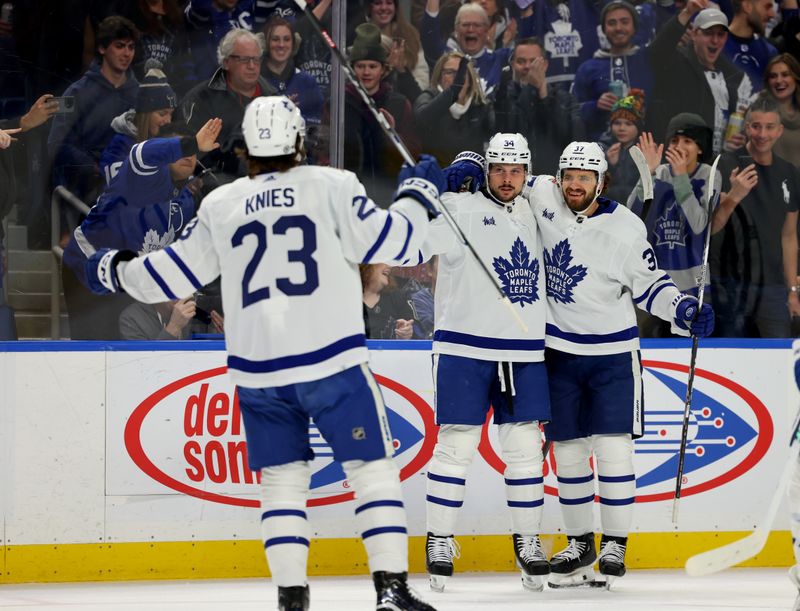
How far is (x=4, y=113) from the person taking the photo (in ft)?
16.1

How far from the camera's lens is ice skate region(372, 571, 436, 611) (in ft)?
10.4

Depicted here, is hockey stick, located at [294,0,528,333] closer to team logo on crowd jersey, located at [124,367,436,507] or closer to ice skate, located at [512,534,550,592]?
ice skate, located at [512,534,550,592]

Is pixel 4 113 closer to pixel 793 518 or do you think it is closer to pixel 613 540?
pixel 613 540

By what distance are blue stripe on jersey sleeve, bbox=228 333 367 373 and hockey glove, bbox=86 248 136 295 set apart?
18.5 inches

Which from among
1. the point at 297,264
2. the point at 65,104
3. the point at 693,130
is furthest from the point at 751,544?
the point at 65,104

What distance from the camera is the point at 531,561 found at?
167 inches

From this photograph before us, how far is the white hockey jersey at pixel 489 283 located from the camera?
4.31 meters

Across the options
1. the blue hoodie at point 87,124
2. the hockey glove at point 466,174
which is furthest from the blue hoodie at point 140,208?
the hockey glove at point 466,174

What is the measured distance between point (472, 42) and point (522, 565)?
2.30 m

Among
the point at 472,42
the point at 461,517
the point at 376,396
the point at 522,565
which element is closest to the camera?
the point at 376,396

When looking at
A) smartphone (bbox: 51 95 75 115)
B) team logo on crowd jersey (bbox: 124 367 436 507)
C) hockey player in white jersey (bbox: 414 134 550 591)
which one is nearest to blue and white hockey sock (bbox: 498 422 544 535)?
hockey player in white jersey (bbox: 414 134 550 591)

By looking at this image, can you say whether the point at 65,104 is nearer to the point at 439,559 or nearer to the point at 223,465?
the point at 223,465

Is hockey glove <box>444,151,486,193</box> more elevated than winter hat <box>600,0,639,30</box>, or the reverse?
winter hat <box>600,0,639,30</box>

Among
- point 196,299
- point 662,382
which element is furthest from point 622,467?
point 196,299
